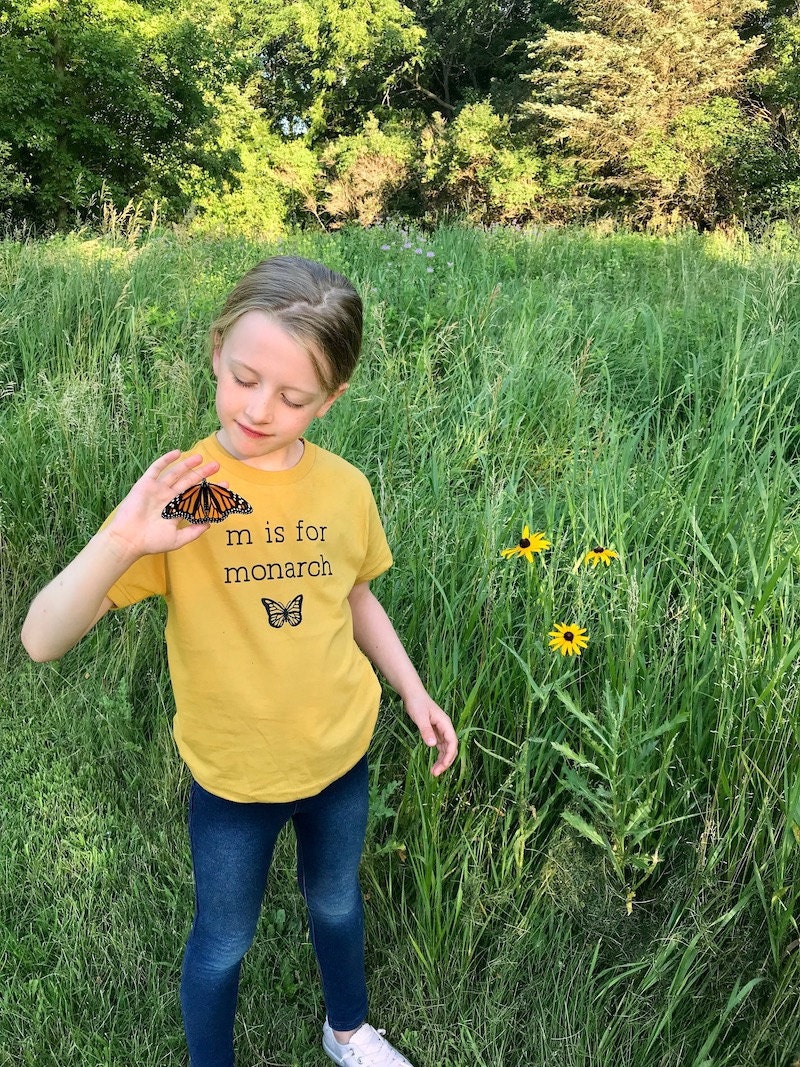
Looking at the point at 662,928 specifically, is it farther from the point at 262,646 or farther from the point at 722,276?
the point at 722,276

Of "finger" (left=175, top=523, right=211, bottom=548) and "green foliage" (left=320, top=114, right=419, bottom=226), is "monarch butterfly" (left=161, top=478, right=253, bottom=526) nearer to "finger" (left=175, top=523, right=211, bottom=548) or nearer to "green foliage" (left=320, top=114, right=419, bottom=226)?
"finger" (left=175, top=523, right=211, bottom=548)

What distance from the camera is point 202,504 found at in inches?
37.5

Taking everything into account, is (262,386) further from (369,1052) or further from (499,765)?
(369,1052)

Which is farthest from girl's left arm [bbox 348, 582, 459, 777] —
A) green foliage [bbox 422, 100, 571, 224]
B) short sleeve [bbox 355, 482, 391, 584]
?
green foliage [bbox 422, 100, 571, 224]

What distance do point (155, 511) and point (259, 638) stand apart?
0.83 ft

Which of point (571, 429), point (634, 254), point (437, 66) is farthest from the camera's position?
point (437, 66)

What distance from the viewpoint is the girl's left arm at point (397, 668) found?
4.20 ft

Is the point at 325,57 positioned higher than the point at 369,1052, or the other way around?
the point at 325,57

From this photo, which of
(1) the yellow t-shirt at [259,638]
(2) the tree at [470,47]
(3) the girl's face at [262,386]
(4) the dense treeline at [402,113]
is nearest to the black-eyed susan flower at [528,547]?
(1) the yellow t-shirt at [259,638]

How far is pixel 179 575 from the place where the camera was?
3.35ft

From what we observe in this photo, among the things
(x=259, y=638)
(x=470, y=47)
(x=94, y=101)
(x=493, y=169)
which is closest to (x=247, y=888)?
(x=259, y=638)

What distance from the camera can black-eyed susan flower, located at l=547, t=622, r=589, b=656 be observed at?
4.70 feet

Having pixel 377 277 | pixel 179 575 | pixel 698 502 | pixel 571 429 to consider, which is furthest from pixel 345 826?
pixel 377 277

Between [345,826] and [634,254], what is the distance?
5.66 m
